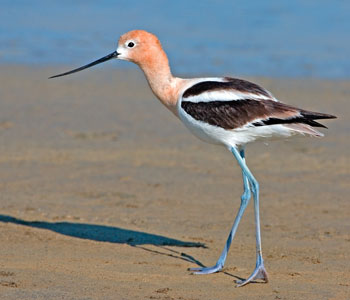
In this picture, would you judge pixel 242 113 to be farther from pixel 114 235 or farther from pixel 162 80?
pixel 114 235

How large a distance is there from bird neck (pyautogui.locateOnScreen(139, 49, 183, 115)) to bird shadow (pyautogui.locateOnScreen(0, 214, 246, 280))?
3.61 feet

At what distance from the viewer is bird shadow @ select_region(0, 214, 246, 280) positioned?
6820 millimetres

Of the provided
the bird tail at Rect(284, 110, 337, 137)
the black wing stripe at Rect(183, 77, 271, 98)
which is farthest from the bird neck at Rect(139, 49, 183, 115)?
the bird tail at Rect(284, 110, 337, 137)

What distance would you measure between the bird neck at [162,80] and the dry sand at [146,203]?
1189 mm

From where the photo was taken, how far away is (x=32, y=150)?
394 inches

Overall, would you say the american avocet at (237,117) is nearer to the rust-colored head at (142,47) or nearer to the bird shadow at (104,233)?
the rust-colored head at (142,47)

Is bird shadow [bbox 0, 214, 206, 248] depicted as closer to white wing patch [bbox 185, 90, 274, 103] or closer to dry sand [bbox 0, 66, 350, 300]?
dry sand [bbox 0, 66, 350, 300]

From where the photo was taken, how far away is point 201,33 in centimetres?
1814

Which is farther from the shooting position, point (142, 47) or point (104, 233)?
point (104, 233)

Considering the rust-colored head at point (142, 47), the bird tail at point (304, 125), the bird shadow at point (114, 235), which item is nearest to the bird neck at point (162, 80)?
the rust-colored head at point (142, 47)

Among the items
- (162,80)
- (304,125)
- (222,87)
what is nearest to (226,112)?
(222,87)

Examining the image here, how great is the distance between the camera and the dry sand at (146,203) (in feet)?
19.3

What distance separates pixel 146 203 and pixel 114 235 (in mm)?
1136

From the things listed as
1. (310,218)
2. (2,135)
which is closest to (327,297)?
(310,218)
